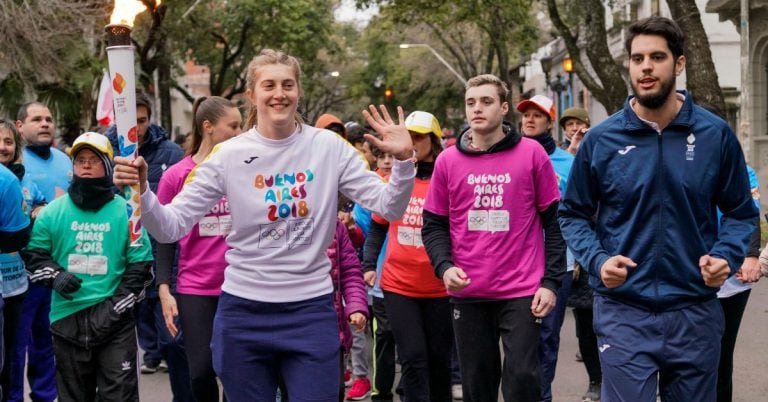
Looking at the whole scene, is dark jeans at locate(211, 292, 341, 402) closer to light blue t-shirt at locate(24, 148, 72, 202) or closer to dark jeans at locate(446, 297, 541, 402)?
dark jeans at locate(446, 297, 541, 402)

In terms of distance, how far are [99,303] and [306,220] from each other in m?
2.16

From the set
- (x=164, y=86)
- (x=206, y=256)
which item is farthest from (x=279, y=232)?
(x=164, y=86)

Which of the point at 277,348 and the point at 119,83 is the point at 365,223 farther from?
the point at 119,83

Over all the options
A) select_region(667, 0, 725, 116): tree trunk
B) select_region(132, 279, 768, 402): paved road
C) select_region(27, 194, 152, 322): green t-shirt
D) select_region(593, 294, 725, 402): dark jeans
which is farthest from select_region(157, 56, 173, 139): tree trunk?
select_region(593, 294, 725, 402): dark jeans

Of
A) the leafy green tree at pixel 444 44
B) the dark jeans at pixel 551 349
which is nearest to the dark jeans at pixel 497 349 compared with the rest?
the dark jeans at pixel 551 349

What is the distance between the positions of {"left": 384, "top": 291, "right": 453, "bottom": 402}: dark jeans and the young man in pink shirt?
2.23 ft

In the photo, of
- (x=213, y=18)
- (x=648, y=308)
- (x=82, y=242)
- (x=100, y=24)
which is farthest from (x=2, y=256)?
(x=213, y=18)

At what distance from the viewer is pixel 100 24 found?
21.9m

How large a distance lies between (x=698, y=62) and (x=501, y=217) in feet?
32.2

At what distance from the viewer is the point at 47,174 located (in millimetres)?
8445

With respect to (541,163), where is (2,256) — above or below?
below

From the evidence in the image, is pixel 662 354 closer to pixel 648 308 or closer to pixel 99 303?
pixel 648 308

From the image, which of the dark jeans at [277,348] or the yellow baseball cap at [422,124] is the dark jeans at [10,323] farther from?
the yellow baseball cap at [422,124]

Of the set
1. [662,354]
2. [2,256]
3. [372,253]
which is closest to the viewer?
[662,354]
